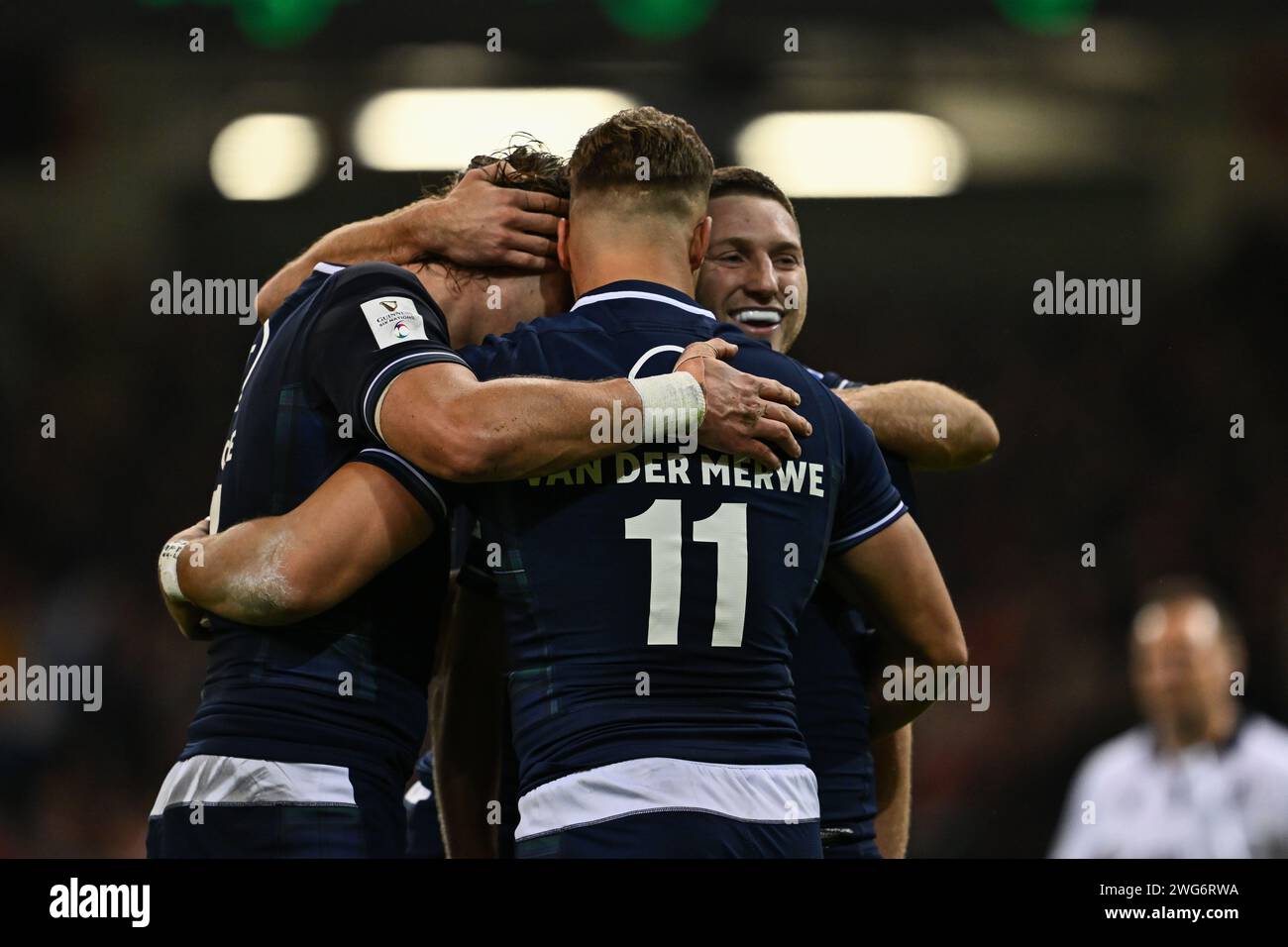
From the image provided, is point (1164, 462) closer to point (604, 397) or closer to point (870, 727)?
point (870, 727)

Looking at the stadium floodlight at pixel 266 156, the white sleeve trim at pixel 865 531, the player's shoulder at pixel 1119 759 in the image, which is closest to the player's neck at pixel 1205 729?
the player's shoulder at pixel 1119 759

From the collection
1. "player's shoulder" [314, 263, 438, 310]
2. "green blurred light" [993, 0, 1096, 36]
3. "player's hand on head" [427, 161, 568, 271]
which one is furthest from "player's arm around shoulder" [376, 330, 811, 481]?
"green blurred light" [993, 0, 1096, 36]

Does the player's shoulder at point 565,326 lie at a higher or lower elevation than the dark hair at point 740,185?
lower

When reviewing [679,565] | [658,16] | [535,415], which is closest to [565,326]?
[535,415]

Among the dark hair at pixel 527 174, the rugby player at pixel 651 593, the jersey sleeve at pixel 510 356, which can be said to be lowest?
the rugby player at pixel 651 593

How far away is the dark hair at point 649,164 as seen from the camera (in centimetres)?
280

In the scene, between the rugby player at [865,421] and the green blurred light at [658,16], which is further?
the green blurred light at [658,16]

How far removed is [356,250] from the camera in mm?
3152

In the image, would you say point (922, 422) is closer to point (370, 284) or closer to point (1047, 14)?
point (370, 284)

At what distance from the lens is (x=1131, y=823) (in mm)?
6250

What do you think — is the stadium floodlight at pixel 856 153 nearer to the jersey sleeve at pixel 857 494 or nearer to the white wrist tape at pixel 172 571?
the jersey sleeve at pixel 857 494

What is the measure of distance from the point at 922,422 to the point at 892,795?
970 millimetres

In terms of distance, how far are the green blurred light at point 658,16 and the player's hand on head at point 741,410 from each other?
5127 mm

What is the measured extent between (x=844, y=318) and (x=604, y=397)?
5945 mm
